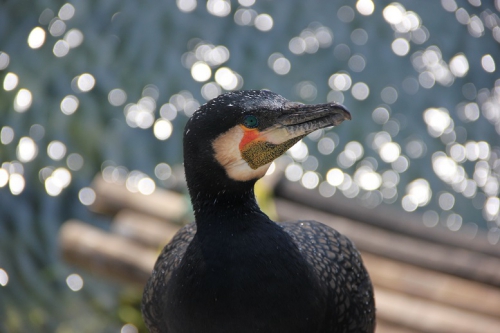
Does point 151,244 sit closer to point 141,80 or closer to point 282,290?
point 282,290

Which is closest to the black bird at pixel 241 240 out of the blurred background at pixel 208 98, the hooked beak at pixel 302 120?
the hooked beak at pixel 302 120

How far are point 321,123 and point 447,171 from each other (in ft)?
14.8

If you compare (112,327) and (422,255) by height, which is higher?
(422,255)

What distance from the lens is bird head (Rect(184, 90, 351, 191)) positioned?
2154 mm

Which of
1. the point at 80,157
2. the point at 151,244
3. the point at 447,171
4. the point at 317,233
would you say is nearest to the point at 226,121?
the point at 317,233

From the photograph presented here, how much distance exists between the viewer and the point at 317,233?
265 centimetres

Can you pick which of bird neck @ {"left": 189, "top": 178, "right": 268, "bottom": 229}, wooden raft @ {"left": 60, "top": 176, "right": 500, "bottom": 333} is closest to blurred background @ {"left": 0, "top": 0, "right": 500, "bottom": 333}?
wooden raft @ {"left": 60, "top": 176, "right": 500, "bottom": 333}

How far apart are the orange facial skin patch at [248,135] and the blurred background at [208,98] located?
3.70m

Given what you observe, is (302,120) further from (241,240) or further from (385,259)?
(385,259)

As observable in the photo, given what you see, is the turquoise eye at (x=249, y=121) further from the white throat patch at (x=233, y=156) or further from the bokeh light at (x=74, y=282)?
the bokeh light at (x=74, y=282)

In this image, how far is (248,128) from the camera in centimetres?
218

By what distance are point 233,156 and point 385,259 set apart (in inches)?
85.9

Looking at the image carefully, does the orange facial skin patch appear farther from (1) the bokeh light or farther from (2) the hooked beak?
(1) the bokeh light

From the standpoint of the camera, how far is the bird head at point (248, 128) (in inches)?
84.8
